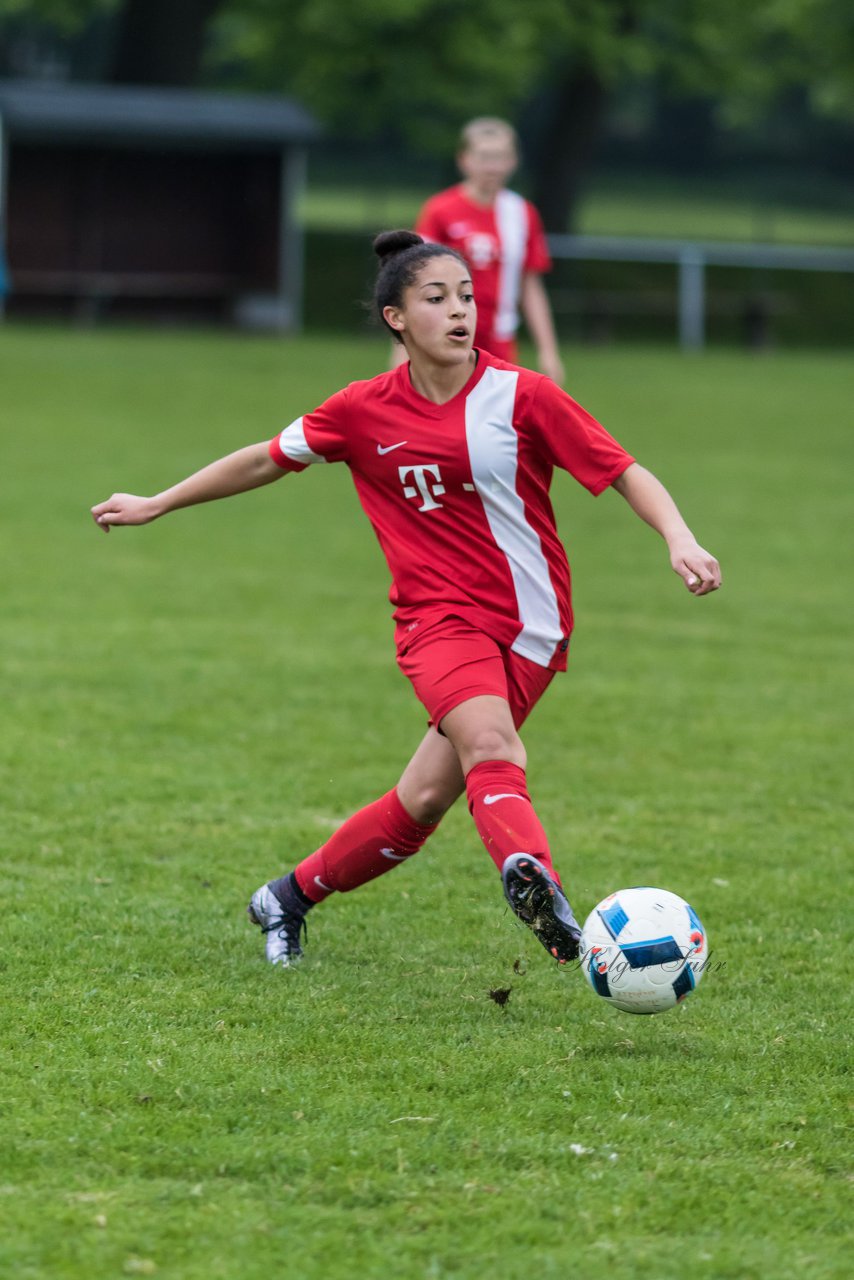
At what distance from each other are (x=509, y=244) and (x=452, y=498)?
23.2 ft

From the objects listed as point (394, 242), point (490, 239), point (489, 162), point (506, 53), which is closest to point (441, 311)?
point (394, 242)

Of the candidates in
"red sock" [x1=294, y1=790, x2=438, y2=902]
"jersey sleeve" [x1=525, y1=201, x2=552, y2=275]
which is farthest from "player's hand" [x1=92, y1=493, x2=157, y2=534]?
"jersey sleeve" [x1=525, y1=201, x2=552, y2=275]

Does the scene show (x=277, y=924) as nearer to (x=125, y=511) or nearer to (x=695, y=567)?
(x=125, y=511)

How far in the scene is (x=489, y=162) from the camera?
10.2 metres

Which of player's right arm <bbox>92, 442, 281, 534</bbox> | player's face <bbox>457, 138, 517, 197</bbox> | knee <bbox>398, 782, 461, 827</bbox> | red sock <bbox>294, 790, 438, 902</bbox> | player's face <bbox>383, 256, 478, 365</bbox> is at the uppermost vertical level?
player's face <bbox>383, 256, 478, 365</bbox>

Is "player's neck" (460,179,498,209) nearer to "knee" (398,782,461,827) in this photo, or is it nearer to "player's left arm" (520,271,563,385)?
"player's left arm" (520,271,563,385)

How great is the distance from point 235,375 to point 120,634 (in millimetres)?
13155

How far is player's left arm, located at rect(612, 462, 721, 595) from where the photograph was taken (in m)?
3.85

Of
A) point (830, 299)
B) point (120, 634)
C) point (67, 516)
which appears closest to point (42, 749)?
point (120, 634)

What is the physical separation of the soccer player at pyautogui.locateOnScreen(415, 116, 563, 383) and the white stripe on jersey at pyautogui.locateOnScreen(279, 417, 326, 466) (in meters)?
6.14

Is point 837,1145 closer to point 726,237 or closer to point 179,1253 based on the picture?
point 179,1253

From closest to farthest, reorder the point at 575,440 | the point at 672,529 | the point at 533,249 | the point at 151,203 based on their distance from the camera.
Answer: the point at 672,529, the point at 575,440, the point at 533,249, the point at 151,203

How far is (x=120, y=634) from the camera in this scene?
8.73 m

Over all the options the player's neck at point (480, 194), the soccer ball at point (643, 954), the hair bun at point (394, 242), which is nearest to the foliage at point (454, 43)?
the player's neck at point (480, 194)
